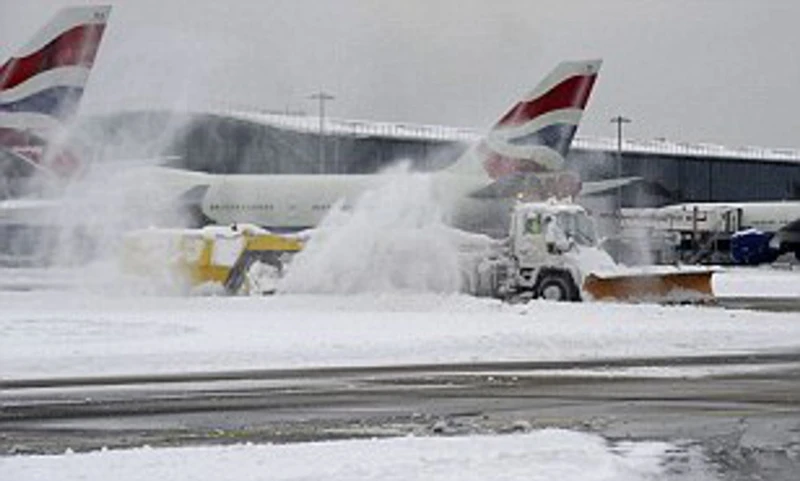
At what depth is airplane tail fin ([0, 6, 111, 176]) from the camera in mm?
31688

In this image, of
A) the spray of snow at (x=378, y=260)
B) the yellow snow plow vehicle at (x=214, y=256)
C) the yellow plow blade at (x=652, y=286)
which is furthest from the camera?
the yellow snow plow vehicle at (x=214, y=256)

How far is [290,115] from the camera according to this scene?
92750mm

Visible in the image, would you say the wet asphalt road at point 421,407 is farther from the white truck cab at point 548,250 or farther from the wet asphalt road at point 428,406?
the white truck cab at point 548,250

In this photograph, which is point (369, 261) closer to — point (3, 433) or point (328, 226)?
point (328, 226)

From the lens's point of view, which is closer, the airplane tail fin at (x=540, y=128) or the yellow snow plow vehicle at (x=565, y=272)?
the yellow snow plow vehicle at (x=565, y=272)

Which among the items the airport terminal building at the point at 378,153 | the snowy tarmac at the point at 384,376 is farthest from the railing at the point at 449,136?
the snowy tarmac at the point at 384,376

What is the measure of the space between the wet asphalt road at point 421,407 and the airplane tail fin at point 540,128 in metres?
27.7

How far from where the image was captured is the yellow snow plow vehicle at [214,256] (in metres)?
33.4

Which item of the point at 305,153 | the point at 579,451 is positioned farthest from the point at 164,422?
the point at 305,153

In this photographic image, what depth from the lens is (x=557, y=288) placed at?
105 feet

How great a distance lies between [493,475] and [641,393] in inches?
252

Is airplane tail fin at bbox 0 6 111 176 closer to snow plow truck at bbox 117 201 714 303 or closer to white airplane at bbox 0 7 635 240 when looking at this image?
white airplane at bbox 0 7 635 240

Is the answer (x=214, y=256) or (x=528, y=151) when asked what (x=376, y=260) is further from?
(x=528, y=151)

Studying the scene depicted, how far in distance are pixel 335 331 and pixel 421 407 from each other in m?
9.51
